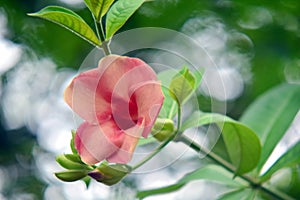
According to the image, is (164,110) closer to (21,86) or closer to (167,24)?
(167,24)

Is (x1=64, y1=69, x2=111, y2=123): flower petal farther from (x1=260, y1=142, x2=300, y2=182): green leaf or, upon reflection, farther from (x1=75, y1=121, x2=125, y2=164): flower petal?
(x1=260, y1=142, x2=300, y2=182): green leaf

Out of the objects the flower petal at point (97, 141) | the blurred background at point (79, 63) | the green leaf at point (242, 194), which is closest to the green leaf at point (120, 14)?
the flower petal at point (97, 141)

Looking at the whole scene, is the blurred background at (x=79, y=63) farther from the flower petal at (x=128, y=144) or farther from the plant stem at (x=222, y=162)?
the flower petal at (x=128, y=144)

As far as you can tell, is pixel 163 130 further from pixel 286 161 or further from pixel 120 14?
pixel 286 161

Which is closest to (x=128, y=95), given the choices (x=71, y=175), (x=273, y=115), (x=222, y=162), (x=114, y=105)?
(x=114, y=105)

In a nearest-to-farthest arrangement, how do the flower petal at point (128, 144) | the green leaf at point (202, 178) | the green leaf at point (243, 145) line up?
the flower petal at point (128, 144)
the green leaf at point (243, 145)
the green leaf at point (202, 178)
